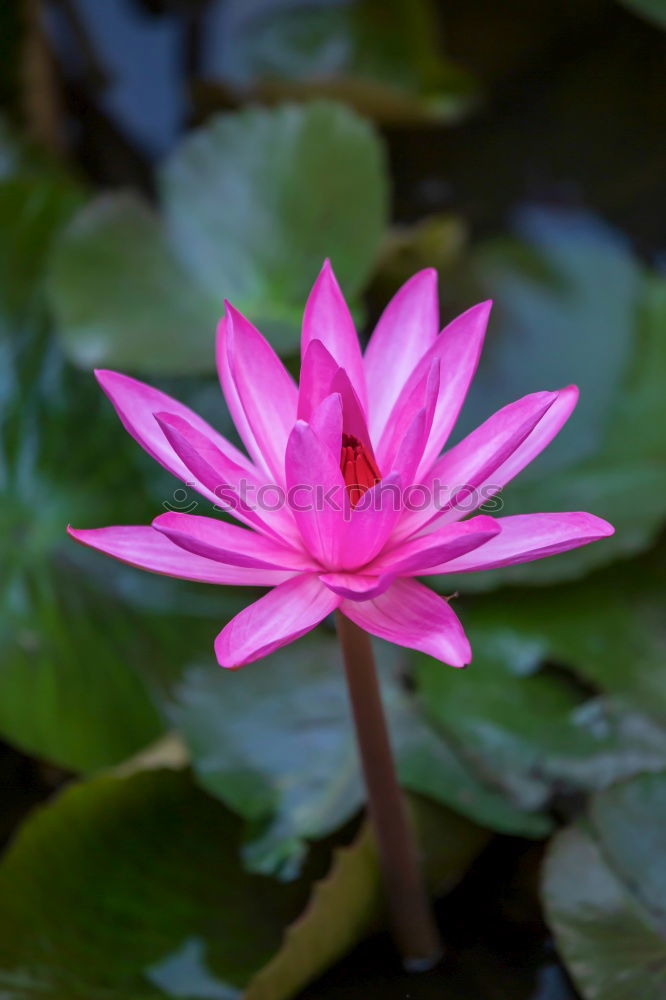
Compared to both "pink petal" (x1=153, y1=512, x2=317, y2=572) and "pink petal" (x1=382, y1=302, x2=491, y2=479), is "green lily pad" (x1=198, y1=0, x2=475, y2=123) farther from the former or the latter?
"pink petal" (x1=153, y1=512, x2=317, y2=572)

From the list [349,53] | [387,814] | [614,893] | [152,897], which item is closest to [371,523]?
[387,814]

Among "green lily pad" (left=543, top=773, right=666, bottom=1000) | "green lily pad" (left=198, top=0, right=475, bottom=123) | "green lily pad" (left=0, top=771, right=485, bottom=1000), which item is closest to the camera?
"green lily pad" (left=543, top=773, right=666, bottom=1000)

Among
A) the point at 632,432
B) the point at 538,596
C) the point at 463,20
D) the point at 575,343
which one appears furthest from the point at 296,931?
the point at 463,20

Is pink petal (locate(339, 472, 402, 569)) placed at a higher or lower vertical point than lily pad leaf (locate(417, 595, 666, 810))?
higher

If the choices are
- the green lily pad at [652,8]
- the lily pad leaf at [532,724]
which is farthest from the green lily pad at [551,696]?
the green lily pad at [652,8]

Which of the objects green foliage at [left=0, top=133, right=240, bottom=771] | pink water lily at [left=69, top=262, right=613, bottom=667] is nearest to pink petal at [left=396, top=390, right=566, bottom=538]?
pink water lily at [left=69, top=262, right=613, bottom=667]

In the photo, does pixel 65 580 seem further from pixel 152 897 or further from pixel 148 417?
pixel 148 417

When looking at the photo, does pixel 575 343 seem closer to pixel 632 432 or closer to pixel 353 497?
pixel 632 432
